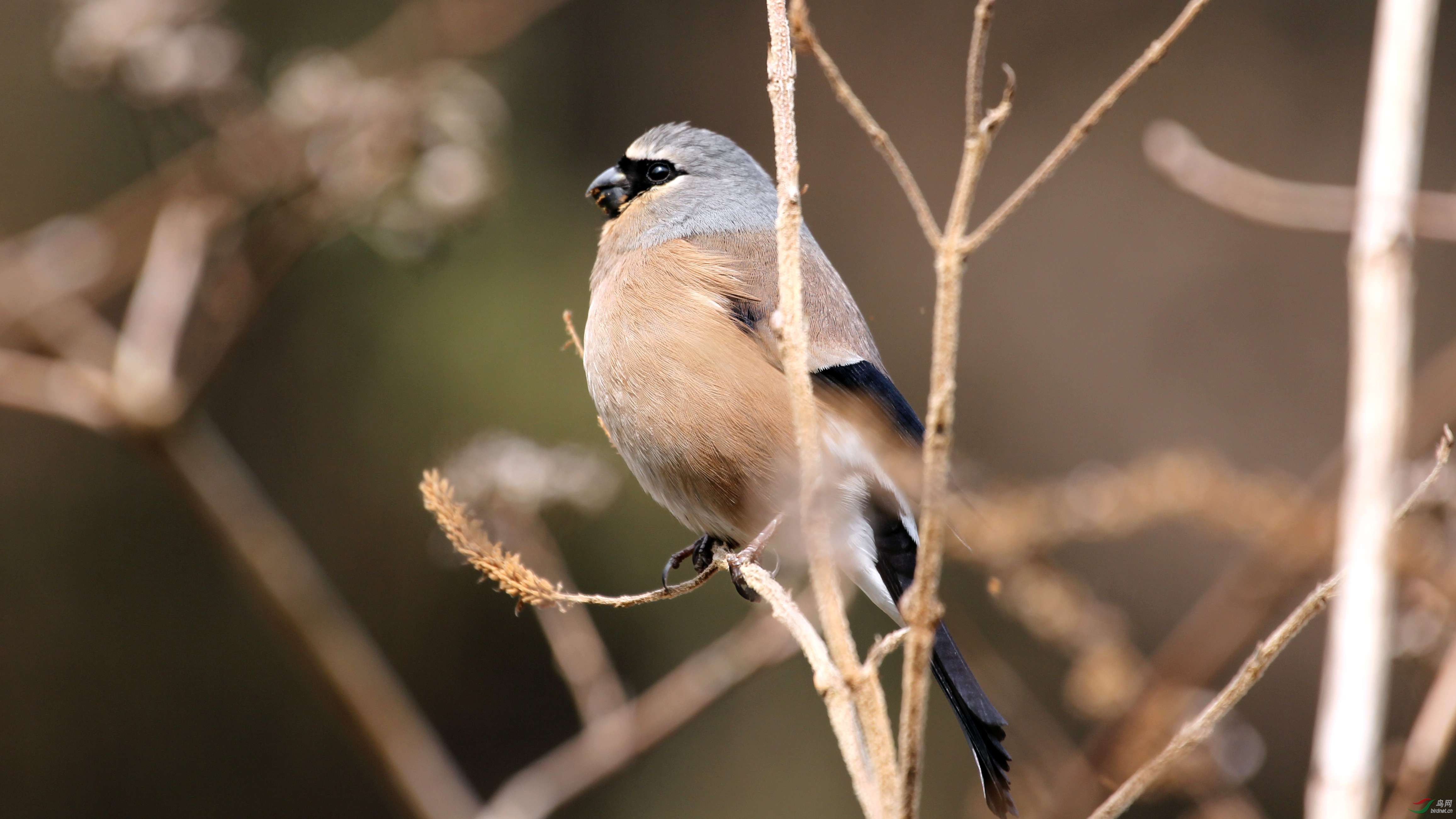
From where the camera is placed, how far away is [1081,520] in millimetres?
2359

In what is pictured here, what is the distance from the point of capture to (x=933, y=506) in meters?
1.04

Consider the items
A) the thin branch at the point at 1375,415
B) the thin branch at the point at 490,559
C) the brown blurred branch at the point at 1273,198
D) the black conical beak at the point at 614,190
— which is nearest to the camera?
the thin branch at the point at 1375,415

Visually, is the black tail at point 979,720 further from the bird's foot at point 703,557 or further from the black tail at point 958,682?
the bird's foot at point 703,557

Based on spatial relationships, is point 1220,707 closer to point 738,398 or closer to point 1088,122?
point 1088,122

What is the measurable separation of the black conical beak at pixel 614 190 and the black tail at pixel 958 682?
118 cm

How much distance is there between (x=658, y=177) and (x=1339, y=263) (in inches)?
174

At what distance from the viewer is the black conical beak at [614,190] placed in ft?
10.4

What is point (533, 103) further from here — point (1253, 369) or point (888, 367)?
point (1253, 369)

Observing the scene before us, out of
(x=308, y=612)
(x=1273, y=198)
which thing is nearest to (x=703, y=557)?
(x=308, y=612)


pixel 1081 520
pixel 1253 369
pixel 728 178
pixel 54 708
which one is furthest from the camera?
pixel 1253 369

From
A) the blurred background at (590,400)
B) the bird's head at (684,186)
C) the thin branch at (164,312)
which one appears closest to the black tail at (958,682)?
the bird's head at (684,186)

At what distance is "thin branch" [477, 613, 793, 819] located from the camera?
274 cm

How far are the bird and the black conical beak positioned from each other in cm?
31

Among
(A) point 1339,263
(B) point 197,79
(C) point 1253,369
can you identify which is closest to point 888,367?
(C) point 1253,369
